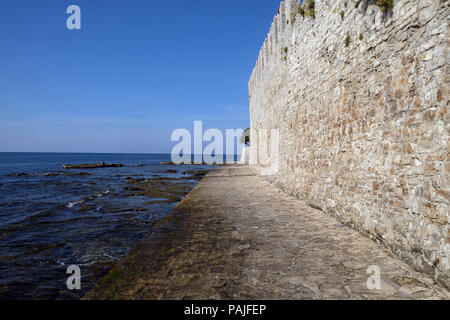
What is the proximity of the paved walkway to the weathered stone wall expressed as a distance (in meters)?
0.33

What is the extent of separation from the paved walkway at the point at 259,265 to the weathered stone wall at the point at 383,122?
0.33m

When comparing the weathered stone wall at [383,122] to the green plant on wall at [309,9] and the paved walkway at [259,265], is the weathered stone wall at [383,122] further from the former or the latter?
the paved walkway at [259,265]

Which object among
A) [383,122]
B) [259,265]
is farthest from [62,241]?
[383,122]

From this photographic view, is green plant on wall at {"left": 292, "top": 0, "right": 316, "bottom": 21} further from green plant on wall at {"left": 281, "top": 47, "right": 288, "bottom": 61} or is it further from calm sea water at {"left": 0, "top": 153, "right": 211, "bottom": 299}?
calm sea water at {"left": 0, "top": 153, "right": 211, "bottom": 299}

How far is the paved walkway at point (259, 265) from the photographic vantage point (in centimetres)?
237

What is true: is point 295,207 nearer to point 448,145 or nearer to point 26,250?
point 448,145

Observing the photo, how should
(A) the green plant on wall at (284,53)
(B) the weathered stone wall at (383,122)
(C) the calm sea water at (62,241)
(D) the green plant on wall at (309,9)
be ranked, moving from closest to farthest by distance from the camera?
(B) the weathered stone wall at (383,122), (C) the calm sea water at (62,241), (D) the green plant on wall at (309,9), (A) the green plant on wall at (284,53)

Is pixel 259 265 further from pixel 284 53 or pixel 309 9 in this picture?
pixel 284 53

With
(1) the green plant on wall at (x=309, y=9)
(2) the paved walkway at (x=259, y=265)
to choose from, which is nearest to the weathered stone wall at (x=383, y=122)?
(1) the green plant on wall at (x=309, y=9)

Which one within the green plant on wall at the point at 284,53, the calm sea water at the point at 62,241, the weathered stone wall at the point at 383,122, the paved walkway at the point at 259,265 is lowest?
the calm sea water at the point at 62,241

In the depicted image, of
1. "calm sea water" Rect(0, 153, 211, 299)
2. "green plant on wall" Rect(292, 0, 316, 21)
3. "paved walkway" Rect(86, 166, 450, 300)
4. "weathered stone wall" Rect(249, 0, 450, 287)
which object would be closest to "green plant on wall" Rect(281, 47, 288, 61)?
"weathered stone wall" Rect(249, 0, 450, 287)

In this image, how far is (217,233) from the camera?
424 centimetres

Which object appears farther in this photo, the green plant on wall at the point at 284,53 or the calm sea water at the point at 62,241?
the green plant on wall at the point at 284,53

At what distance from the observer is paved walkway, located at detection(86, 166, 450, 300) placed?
2367 mm
